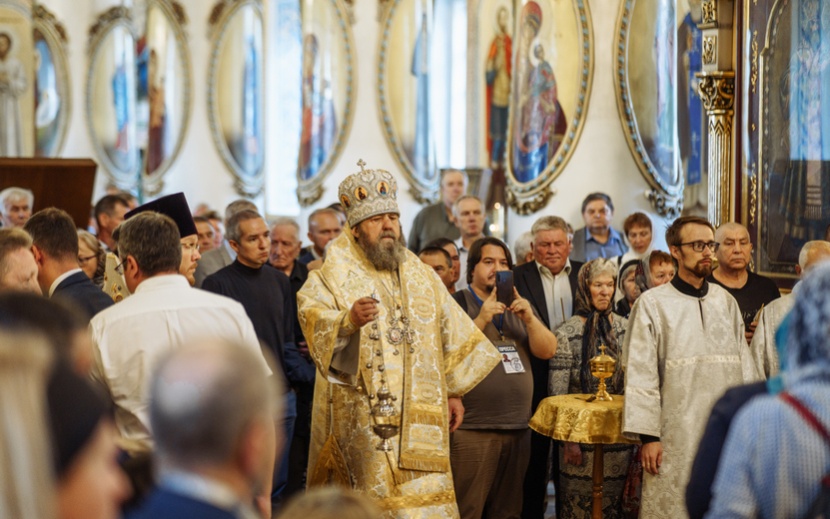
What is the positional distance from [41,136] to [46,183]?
9.11 meters

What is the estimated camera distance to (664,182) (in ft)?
31.4

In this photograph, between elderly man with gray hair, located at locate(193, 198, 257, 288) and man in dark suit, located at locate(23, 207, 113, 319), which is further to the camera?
elderly man with gray hair, located at locate(193, 198, 257, 288)

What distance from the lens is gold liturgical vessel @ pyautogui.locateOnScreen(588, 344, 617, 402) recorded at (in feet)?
19.0

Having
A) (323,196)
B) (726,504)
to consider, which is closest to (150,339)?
(726,504)

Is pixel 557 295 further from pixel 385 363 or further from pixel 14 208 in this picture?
pixel 14 208

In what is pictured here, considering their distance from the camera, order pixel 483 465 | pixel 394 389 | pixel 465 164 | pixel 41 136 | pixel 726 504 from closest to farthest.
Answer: pixel 726 504 < pixel 394 389 < pixel 483 465 < pixel 465 164 < pixel 41 136

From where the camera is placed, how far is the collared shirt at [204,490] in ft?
6.52

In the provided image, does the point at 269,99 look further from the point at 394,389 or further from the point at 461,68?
the point at 394,389

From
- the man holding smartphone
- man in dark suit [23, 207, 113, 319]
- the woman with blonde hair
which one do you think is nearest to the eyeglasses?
the man holding smartphone

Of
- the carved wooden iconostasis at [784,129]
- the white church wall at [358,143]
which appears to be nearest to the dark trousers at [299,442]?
the carved wooden iconostasis at [784,129]

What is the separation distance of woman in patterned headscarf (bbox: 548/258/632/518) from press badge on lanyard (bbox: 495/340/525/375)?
313 millimetres

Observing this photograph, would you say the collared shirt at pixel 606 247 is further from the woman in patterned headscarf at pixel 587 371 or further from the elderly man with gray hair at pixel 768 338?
the elderly man with gray hair at pixel 768 338

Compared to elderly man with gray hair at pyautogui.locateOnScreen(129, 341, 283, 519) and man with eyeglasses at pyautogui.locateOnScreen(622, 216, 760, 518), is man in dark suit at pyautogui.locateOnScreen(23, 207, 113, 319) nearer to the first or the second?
man with eyeglasses at pyautogui.locateOnScreen(622, 216, 760, 518)

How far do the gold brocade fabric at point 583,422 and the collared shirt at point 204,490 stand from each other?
369 cm
